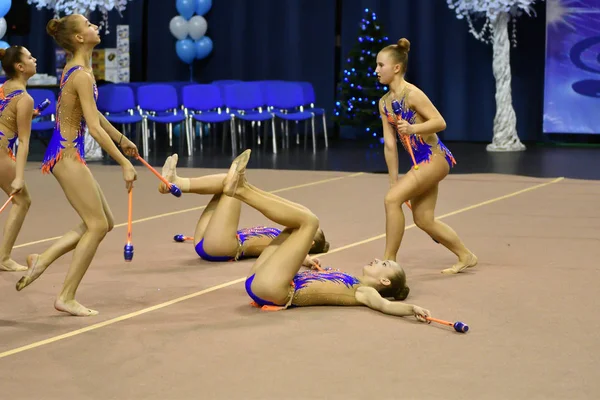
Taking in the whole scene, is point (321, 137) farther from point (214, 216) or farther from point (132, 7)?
point (214, 216)

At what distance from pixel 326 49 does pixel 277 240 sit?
1224 cm

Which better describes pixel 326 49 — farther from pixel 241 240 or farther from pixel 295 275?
pixel 295 275

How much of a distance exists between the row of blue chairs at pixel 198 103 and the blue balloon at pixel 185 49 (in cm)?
236

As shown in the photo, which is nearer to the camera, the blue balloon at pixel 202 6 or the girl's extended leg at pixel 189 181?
the girl's extended leg at pixel 189 181

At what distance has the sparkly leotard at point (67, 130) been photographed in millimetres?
4902

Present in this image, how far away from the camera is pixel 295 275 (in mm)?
5027

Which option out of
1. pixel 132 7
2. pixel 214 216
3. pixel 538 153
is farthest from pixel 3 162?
pixel 132 7

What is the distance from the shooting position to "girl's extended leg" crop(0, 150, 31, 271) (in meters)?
6.05

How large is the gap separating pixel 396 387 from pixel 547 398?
56 cm

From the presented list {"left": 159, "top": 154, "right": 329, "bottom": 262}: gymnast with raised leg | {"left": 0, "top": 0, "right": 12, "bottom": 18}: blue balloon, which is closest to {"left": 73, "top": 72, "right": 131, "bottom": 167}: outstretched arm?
{"left": 159, "top": 154, "right": 329, "bottom": 262}: gymnast with raised leg

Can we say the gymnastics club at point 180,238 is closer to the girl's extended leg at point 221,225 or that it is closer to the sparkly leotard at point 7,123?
the girl's extended leg at point 221,225

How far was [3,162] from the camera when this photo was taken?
6.12 metres

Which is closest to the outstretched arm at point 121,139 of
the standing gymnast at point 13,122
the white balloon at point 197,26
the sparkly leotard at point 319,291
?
the standing gymnast at point 13,122

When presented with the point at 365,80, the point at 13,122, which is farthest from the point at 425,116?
the point at 365,80
